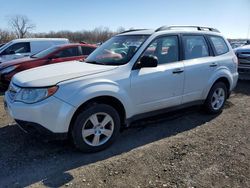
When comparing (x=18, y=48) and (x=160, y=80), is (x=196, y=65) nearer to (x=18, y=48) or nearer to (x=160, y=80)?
(x=160, y=80)

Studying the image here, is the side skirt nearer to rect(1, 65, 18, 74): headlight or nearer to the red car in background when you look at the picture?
the red car in background

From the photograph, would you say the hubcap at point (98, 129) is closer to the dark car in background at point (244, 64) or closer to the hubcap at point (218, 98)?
the hubcap at point (218, 98)

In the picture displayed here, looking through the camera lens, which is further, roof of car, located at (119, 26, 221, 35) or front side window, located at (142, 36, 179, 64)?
roof of car, located at (119, 26, 221, 35)

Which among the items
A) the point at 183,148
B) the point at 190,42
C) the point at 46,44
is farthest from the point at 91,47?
the point at 183,148

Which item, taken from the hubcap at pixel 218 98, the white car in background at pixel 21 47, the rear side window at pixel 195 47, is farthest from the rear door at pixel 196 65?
the white car in background at pixel 21 47

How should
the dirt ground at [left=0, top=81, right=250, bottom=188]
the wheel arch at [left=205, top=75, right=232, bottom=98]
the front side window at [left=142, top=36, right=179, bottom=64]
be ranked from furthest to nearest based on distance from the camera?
the wheel arch at [left=205, top=75, right=232, bottom=98], the front side window at [left=142, top=36, right=179, bottom=64], the dirt ground at [left=0, top=81, right=250, bottom=188]

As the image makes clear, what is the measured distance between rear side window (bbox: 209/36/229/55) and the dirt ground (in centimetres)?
149

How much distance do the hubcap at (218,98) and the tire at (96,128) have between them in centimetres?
251

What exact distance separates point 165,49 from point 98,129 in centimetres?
184

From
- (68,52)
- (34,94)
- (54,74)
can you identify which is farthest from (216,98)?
(68,52)

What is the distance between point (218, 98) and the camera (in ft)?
19.7

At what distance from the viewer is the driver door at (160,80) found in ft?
14.7

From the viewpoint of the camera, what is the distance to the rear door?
17.0 ft

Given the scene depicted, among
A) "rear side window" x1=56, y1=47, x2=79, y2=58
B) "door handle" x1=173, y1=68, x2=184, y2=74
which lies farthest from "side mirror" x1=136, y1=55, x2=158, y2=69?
"rear side window" x1=56, y1=47, x2=79, y2=58
